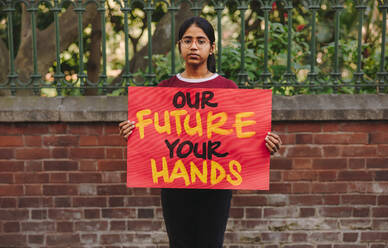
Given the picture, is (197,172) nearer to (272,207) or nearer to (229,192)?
(229,192)

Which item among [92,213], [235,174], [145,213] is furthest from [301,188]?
[92,213]

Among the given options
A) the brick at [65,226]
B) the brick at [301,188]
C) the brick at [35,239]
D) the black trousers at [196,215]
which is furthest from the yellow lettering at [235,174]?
the brick at [35,239]

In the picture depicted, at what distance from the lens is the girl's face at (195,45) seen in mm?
2029

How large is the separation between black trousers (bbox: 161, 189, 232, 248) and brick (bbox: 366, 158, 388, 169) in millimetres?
1419

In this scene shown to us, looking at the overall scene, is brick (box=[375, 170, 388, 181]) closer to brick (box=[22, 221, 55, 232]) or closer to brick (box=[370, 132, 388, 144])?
brick (box=[370, 132, 388, 144])

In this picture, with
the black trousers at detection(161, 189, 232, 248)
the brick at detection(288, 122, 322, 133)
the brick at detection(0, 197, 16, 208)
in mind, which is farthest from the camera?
the brick at detection(0, 197, 16, 208)

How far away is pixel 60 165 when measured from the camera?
3039mm

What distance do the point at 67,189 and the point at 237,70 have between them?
1.72 meters

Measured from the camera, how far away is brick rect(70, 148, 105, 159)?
3016mm

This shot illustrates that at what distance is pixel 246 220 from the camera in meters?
3.09

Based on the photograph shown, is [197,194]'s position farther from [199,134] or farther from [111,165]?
[111,165]

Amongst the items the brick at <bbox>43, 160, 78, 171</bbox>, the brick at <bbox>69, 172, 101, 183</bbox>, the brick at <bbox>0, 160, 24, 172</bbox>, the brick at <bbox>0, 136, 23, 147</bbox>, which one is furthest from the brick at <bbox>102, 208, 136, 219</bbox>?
the brick at <bbox>0, 136, 23, 147</bbox>

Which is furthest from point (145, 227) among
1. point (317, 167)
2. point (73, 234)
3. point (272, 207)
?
point (317, 167)

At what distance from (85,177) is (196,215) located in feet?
4.12
